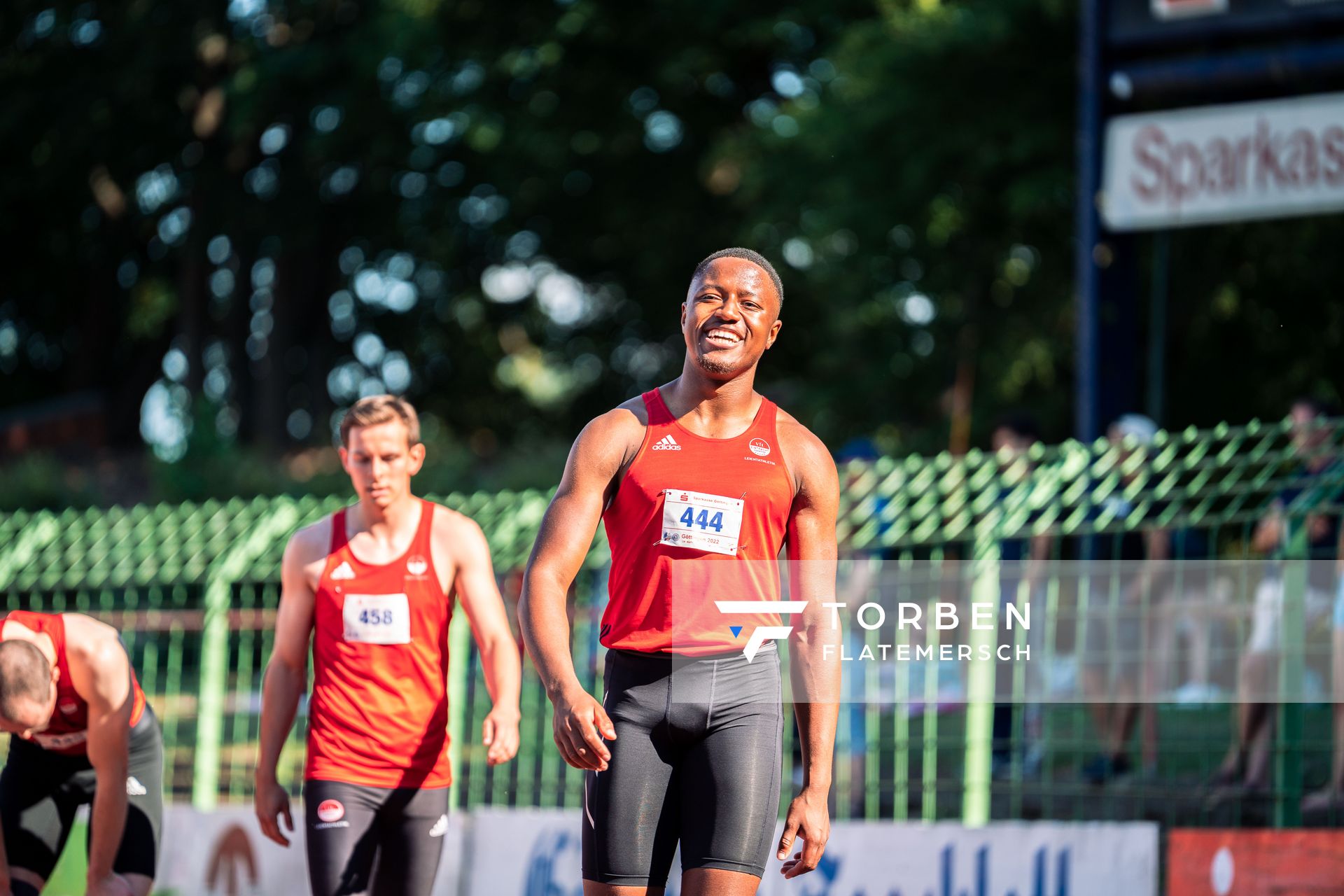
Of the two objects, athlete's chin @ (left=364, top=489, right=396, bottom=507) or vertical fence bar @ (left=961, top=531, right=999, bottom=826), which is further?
vertical fence bar @ (left=961, top=531, right=999, bottom=826)

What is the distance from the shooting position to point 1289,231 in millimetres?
13984

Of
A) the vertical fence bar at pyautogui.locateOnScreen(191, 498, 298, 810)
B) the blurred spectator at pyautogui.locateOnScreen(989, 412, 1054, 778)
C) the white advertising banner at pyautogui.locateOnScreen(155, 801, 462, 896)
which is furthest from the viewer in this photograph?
the vertical fence bar at pyautogui.locateOnScreen(191, 498, 298, 810)

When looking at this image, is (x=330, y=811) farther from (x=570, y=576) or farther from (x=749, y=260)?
(x=749, y=260)

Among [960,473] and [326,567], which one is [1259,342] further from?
[326,567]

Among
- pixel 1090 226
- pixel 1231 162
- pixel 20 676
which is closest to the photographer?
pixel 20 676

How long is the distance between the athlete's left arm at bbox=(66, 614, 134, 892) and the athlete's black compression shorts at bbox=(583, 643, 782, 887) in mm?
1830

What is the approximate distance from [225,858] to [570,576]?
4381mm

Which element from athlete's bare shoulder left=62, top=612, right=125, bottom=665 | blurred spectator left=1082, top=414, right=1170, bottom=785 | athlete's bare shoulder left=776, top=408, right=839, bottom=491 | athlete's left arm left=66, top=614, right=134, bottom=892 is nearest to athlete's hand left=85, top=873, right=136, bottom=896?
athlete's left arm left=66, top=614, right=134, bottom=892

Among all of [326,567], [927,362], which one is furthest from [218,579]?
[927,362]

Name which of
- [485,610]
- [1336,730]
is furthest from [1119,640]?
[485,610]

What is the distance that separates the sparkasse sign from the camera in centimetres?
803

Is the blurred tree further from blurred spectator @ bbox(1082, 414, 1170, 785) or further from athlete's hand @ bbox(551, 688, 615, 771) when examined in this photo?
athlete's hand @ bbox(551, 688, 615, 771)

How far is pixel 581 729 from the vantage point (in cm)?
343

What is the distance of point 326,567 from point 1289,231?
1153 centimetres
